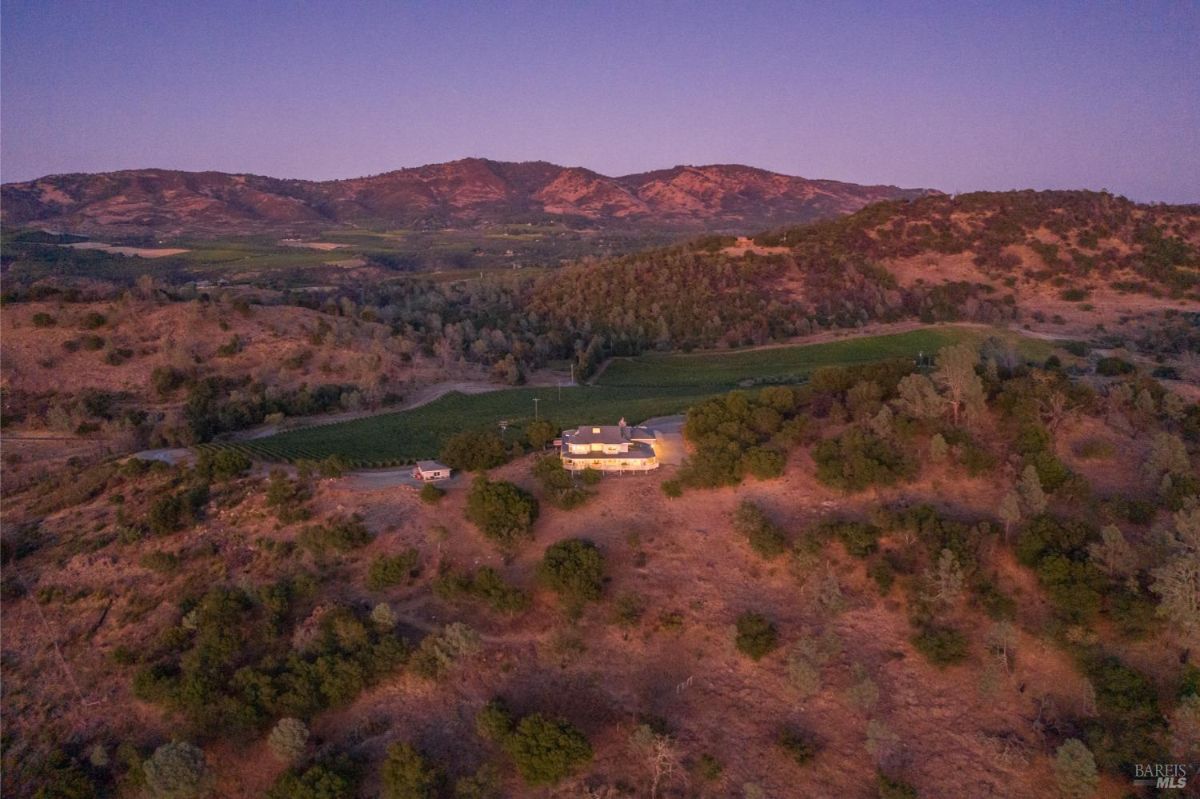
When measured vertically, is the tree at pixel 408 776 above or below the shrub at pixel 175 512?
below

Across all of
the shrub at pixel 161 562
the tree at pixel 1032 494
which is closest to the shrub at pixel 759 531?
the tree at pixel 1032 494

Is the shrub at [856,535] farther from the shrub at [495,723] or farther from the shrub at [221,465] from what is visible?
the shrub at [221,465]

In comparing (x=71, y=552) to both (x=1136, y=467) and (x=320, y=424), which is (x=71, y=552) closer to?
(x=320, y=424)

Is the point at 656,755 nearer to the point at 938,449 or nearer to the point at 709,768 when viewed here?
the point at 709,768

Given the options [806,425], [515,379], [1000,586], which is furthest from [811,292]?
[1000,586]

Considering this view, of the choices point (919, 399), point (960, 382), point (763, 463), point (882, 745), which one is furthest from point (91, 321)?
point (882, 745)

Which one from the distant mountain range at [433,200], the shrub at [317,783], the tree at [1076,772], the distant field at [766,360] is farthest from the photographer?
the distant mountain range at [433,200]
